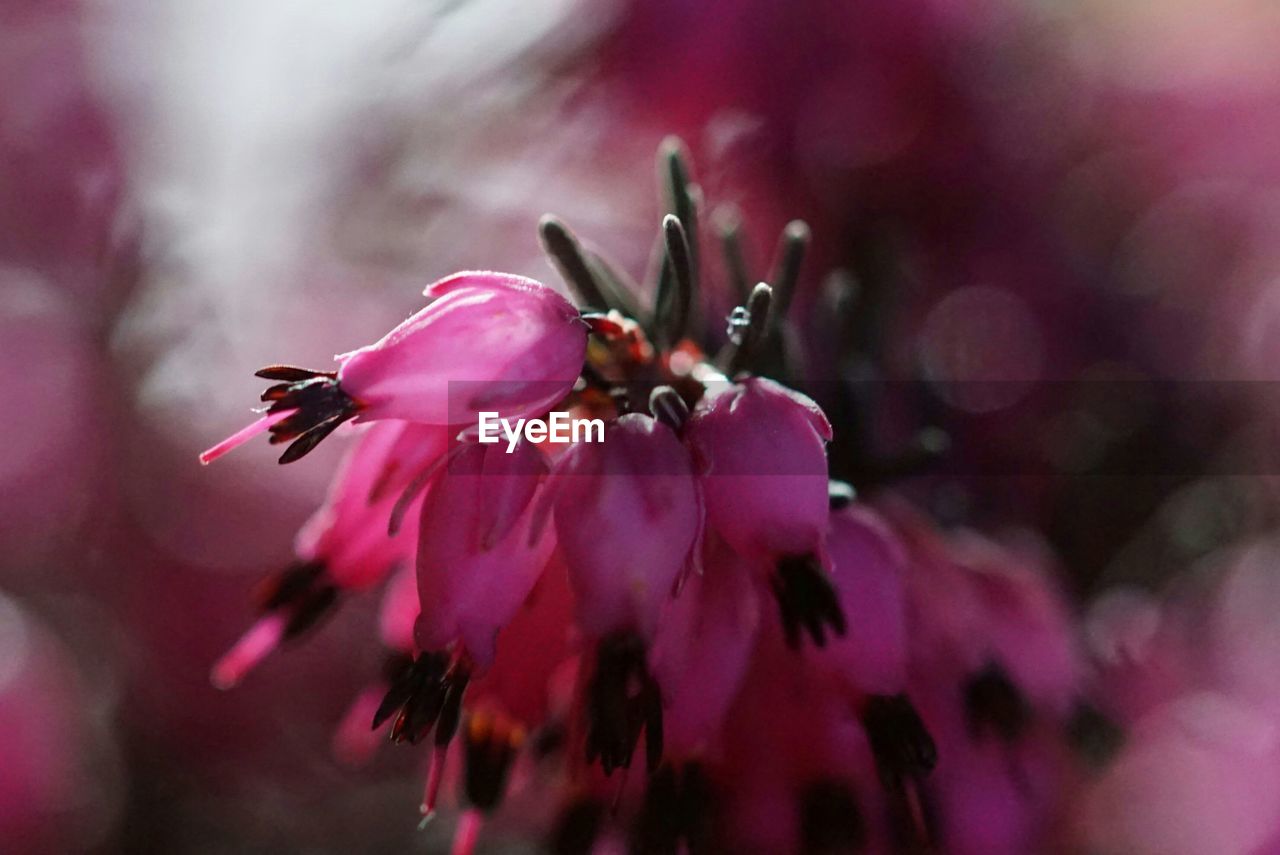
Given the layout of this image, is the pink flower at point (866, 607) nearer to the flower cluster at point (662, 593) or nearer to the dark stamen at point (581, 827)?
the flower cluster at point (662, 593)

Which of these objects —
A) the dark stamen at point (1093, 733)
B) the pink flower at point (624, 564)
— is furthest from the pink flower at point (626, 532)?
the dark stamen at point (1093, 733)

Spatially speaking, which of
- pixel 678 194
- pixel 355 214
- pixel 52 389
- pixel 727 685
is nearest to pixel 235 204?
pixel 355 214

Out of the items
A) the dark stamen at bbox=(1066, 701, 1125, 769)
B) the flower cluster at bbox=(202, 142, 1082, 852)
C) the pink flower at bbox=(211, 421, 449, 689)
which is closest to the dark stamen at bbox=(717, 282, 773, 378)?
the flower cluster at bbox=(202, 142, 1082, 852)

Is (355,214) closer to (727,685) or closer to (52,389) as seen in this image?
(52,389)

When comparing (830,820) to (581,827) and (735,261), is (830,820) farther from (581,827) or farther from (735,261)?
(735,261)

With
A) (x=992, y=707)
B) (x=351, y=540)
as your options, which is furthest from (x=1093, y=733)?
(x=351, y=540)

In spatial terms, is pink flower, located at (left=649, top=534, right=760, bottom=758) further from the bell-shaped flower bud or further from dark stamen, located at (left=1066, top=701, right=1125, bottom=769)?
dark stamen, located at (left=1066, top=701, right=1125, bottom=769)
